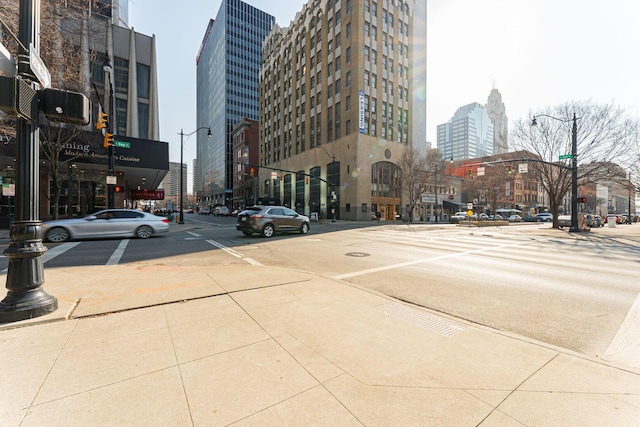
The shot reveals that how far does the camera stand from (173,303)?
14.9 feet

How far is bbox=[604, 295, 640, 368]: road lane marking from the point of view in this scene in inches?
123

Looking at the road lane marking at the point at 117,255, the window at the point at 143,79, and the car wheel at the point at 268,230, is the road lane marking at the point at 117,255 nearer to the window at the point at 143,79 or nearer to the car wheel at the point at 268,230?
the car wheel at the point at 268,230

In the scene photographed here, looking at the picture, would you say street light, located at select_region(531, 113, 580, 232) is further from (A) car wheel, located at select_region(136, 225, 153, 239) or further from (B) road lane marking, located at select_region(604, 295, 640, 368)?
(A) car wheel, located at select_region(136, 225, 153, 239)

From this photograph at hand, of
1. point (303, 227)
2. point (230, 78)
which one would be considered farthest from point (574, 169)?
point (230, 78)

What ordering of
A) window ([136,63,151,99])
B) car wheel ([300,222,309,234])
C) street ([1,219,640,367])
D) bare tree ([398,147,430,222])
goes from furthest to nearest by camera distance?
bare tree ([398,147,430,222]), window ([136,63,151,99]), car wheel ([300,222,309,234]), street ([1,219,640,367])

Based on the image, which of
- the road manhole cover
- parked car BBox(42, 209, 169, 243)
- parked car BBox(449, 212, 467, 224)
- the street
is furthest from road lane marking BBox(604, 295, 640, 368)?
parked car BBox(449, 212, 467, 224)

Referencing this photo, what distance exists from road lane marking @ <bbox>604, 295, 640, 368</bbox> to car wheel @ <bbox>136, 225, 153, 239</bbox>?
16.6m

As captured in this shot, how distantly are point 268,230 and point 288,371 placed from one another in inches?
506

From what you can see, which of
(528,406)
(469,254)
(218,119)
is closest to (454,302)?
(528,406)

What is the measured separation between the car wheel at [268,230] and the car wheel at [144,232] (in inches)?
228

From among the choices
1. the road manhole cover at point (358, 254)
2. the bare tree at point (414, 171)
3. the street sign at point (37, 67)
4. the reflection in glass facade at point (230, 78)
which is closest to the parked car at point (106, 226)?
the road manhole cover at point (358, 254)

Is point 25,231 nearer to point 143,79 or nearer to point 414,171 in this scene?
point 143,79

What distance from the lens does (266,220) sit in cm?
1505

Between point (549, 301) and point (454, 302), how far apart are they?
174cm
